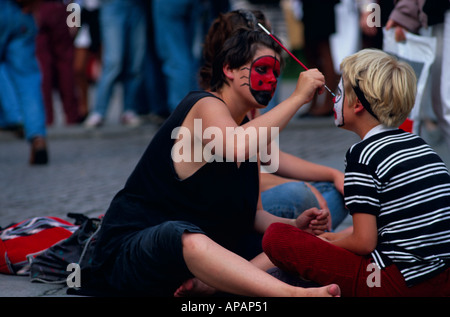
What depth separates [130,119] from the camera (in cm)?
865

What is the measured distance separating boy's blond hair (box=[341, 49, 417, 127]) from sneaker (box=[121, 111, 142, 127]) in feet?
20.1

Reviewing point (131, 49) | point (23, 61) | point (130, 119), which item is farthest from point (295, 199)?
point (130, 119)

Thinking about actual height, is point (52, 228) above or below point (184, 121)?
below

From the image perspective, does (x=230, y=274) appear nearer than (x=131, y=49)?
Yes

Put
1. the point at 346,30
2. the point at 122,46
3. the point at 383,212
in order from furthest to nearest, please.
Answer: the point at 122,46, the point at 346,30, the point at 383,212

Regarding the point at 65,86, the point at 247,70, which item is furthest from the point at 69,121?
the point at 247,70

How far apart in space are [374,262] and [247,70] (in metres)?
0.87

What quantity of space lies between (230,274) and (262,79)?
2.67ft

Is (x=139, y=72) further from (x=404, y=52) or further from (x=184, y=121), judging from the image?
(x=184, y=121)

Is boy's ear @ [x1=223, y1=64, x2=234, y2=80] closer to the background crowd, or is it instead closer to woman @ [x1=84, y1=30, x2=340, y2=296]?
woman @ [x1=84, y1=30, x2=340, y2=296]

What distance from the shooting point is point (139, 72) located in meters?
8.20

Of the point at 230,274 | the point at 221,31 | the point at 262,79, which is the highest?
the point at 221,31

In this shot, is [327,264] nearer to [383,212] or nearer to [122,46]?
[383,212]

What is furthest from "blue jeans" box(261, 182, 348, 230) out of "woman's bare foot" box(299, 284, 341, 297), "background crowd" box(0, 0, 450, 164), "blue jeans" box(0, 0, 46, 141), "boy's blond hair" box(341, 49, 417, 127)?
"blue jeans" box(0, 0, 46, 141)
